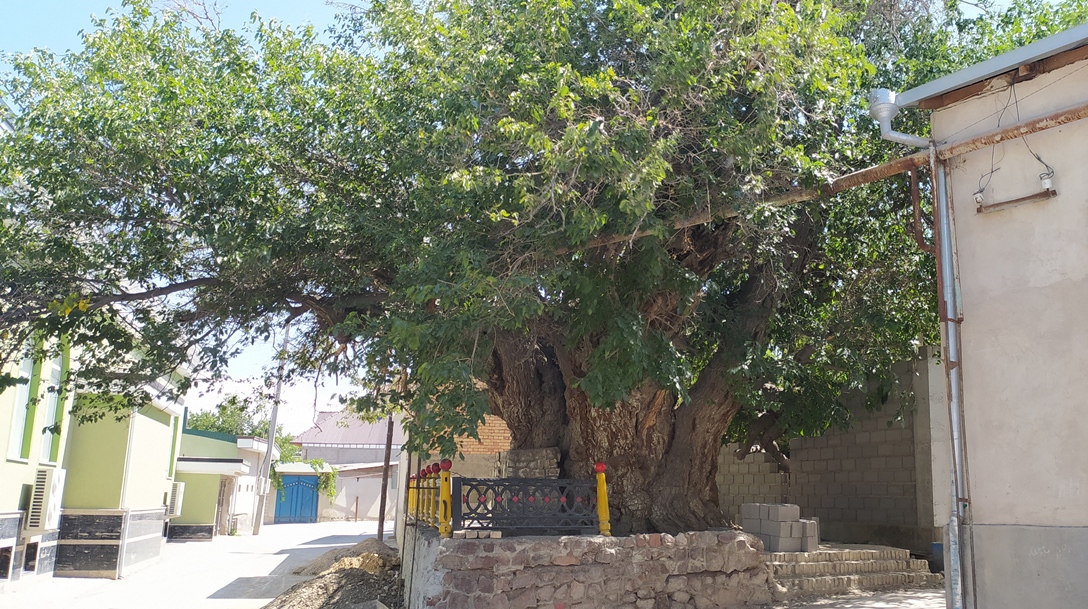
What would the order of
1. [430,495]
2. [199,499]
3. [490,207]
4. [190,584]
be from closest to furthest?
[490,207] < [430,495] < [190,584] < [199,499]

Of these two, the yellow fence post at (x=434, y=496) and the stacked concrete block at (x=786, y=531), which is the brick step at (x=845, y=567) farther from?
the yellow fence post at (x=434, y=496)

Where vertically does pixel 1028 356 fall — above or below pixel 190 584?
above

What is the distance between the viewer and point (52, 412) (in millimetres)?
16234

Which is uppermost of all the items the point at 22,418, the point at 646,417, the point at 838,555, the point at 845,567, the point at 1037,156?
the point at 1037,156

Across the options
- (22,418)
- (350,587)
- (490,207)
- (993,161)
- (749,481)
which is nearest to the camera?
(993,161)

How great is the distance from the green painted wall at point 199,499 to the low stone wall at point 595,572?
831 inches

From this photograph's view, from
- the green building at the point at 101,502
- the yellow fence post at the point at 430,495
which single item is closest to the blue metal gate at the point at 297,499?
the green building at the point at 101,502

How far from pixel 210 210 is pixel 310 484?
120 feet

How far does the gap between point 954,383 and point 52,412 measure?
15.8m

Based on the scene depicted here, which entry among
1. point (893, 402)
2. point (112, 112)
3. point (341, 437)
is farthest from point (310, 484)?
point (112, 112)

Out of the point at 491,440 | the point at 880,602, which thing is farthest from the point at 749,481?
the point at 880,602

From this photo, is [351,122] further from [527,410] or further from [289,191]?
[527,410]

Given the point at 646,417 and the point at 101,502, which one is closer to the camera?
the point at 646,417

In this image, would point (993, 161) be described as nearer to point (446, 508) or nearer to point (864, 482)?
point (446, 508)
